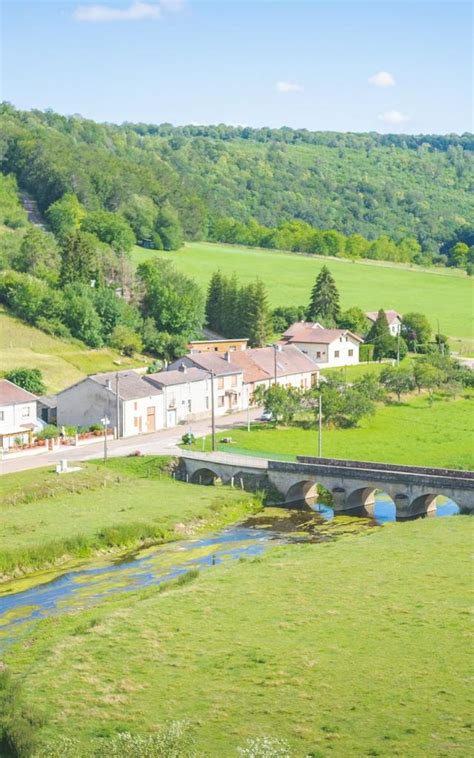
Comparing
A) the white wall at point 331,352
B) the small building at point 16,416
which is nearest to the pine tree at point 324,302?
the white wall at point 331,352

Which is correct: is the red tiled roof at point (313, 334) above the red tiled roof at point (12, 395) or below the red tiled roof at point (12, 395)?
above

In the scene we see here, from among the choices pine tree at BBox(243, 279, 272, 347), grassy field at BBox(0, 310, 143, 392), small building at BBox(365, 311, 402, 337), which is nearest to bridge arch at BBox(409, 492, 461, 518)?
grassy field at BBox(0, 310, 143, 392)

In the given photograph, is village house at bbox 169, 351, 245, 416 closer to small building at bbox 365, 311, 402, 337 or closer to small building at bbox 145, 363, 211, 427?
small building at bbox 145, 363, 211, 427

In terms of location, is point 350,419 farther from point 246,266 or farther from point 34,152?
point 34,152

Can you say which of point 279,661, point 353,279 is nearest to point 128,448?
point 279,661

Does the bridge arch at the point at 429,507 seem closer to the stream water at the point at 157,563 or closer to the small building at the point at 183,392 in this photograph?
the stream water at the point at 157,563
